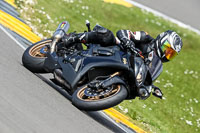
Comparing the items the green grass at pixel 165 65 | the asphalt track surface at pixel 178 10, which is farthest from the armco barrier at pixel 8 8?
the asphalt track surface at pixel 178 10

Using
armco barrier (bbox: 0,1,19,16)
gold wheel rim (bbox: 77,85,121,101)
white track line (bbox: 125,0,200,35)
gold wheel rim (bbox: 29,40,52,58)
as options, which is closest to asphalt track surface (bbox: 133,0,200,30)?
white track line (bbox: 125,0,200,35)

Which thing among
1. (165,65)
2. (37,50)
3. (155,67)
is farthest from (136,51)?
(165,65)

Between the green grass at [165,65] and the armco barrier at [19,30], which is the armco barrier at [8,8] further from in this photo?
the green grass at [165,65]

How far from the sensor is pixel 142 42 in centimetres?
714

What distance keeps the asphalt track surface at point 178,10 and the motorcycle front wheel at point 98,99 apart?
401 inches

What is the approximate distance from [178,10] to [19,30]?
8.61m

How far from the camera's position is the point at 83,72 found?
261 inches

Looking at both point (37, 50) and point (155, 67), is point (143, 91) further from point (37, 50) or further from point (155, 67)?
point (37, 50)

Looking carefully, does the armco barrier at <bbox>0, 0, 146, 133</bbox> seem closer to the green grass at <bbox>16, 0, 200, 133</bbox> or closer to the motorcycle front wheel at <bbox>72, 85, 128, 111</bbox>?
the green grass at <bbox>16, 0, 200, 133</bbox>

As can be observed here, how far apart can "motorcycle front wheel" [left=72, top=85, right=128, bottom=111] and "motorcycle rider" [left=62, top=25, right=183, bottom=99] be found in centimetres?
47

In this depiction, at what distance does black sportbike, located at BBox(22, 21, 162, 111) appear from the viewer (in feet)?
20.8

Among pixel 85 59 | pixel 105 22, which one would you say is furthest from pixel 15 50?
pixel 105 22

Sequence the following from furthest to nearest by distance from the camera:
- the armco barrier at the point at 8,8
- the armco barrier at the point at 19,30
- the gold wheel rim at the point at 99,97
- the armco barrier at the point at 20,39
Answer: the armco barrier at the point at 8,8 → the armco barrier at the point at 20,39 → the armco barrier at the point at 19,30 → the gold wheel rim at the point at 99,97

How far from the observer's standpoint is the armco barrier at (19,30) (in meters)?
7.66
